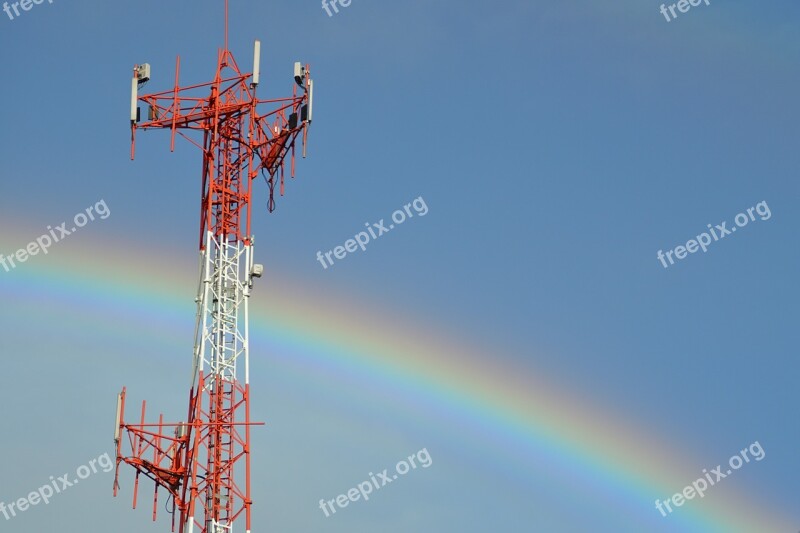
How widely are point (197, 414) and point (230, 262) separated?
8.91 meters

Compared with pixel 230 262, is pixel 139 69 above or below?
above

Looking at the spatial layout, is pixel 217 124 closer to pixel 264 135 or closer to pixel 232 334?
pixel 264 135

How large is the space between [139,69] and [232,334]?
1599cm

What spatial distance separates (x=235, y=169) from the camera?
10600 cm

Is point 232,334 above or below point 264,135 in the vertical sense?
below

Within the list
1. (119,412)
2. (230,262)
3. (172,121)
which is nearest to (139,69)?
(172,121)

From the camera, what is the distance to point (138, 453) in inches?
4001

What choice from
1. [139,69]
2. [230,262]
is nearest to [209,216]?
[230,262]

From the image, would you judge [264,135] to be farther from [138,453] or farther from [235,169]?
[138,453]

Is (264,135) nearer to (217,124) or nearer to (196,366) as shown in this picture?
(217,124)

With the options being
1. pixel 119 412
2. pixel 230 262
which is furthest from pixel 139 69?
pixel 119 412

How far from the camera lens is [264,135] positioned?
10656 centimetres

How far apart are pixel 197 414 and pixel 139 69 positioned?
20.0 meters

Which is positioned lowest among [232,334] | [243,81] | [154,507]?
[154,507]
